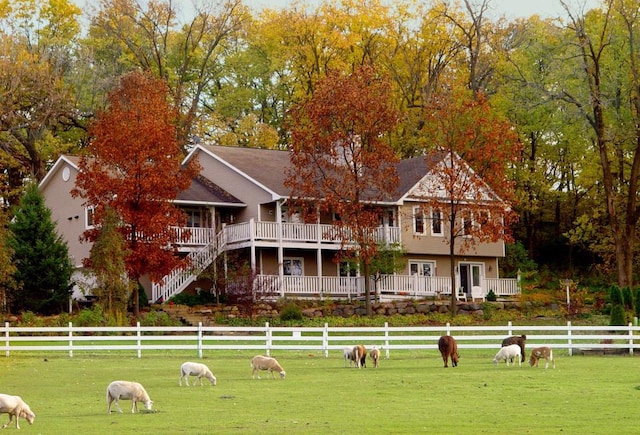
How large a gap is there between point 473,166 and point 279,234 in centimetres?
937

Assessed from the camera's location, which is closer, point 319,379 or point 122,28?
point 319,379

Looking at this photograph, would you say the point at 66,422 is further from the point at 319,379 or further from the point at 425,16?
the point at 425,16

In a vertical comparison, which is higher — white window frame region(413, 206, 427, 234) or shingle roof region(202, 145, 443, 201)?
shingle roof region(202, 145, 443, 201)

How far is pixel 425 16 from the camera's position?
245 feet

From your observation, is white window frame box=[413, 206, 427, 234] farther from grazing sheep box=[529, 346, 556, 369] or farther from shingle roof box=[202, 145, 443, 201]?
grazing sheep box=[529, 346, 556, 369]

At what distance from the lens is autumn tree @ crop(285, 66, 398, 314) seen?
53812 mm

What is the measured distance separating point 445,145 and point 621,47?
979 cm

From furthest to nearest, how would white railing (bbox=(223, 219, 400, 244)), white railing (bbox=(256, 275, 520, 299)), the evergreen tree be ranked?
white railing (bbox=(256, 275, 520, 299)) < white railing (bbox=(223, 219, 400, 244)) < the evergreen tree

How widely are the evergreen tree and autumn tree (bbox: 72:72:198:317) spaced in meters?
1.61

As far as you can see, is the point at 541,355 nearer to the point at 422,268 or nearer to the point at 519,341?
the point at 519,341

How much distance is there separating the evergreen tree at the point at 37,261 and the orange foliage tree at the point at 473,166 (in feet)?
54.4

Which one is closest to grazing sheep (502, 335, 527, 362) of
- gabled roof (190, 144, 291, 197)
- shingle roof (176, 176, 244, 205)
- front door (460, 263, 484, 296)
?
gabled roof (190, 144, 291, 197)

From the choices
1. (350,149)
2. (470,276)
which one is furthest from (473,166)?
(470,276)

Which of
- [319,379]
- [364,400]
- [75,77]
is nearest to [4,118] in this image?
[75,77]
